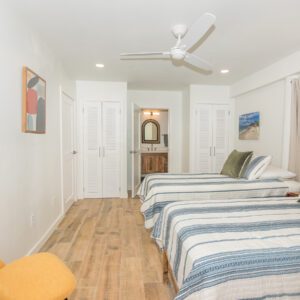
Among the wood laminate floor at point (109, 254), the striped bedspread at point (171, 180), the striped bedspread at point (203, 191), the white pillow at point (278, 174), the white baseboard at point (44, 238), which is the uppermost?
the white pillow at point (278, 174)

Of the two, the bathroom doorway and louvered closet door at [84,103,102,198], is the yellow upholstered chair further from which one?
the bathroom doorway

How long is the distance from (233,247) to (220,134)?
401 centimetres

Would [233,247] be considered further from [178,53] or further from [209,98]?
[209,98]

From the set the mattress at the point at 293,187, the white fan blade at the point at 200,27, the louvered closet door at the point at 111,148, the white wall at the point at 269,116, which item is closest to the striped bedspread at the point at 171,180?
the mattress at the point at 293,187

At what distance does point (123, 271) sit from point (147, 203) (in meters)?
0.86

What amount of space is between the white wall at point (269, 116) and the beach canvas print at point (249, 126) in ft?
0.29

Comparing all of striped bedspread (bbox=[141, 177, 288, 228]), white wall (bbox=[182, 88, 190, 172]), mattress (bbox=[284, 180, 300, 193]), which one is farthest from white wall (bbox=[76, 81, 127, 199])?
mattress (bbox=[284, 180, 300, 193])

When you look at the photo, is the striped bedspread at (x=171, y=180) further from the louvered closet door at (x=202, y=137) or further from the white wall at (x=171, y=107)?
the white wall at (x=171, y=107)

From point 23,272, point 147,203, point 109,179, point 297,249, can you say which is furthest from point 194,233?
point 109,179

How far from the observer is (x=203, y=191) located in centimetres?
284

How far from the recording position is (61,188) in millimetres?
3572

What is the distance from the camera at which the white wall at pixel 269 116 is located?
3510mm

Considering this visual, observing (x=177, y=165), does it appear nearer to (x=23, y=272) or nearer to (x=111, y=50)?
(x=111, y=50)

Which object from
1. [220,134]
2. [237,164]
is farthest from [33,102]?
[220,134]
